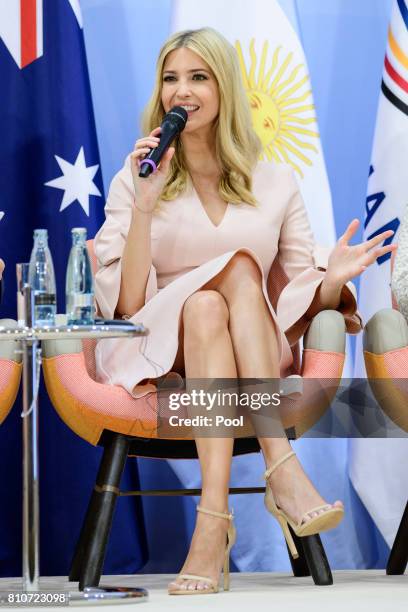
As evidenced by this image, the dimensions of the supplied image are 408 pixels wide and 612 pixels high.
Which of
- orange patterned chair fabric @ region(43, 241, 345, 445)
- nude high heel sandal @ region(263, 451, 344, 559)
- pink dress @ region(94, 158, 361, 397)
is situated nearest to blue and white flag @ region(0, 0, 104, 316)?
pink dress @ region(94, 158, 361, 397)

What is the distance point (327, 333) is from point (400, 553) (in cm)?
67

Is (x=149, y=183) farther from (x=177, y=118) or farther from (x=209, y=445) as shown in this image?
(x=209, y=445)

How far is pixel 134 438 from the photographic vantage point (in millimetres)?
2887

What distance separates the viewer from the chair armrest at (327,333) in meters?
2.92

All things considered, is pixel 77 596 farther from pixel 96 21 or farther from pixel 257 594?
pixel 96 21

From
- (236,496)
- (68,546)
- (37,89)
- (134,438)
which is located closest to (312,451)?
(236,496)

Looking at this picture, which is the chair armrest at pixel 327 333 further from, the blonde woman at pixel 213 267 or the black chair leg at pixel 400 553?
the black chair leg at pixel 400 553

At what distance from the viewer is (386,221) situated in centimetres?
384

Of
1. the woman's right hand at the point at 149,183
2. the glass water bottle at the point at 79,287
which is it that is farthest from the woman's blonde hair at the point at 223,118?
the glass water bottle at the point at 79,287

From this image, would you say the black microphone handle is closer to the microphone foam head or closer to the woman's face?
the microphone foam head

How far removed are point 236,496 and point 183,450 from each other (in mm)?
1030

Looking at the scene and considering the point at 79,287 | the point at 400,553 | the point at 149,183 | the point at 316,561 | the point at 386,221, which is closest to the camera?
the point at 79,287

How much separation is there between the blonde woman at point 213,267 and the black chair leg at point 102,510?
160mm

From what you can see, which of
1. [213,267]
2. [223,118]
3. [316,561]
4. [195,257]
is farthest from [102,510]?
[223,118]
